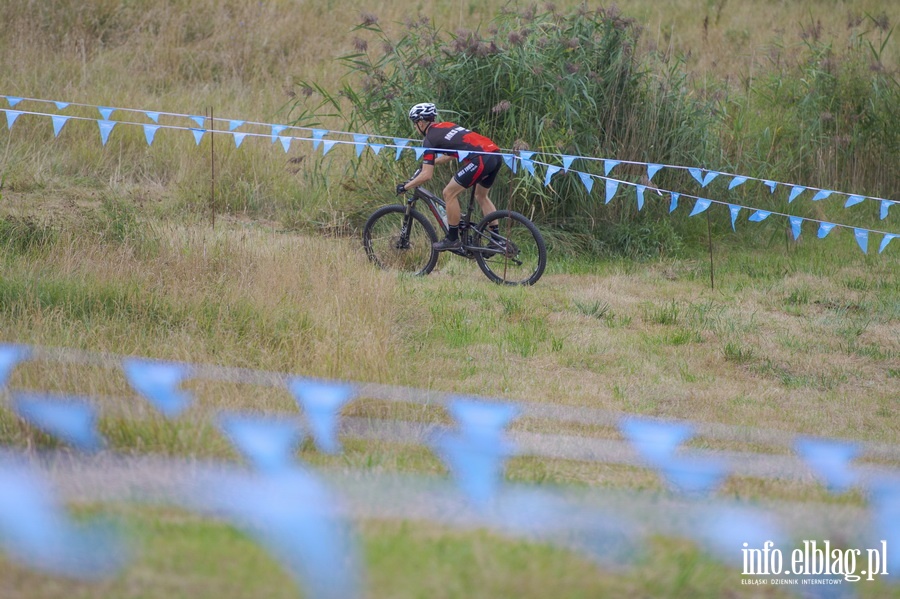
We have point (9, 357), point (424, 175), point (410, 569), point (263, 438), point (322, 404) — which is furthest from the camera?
point (424, 175)

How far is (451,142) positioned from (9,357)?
4.49m

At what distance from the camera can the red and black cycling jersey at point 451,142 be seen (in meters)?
8.59

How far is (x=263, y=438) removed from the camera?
440 centimetres

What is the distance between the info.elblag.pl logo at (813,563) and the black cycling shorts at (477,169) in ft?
17.5

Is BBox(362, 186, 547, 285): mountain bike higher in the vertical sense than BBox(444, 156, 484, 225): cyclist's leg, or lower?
lower

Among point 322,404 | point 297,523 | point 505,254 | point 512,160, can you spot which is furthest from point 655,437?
point 512,160

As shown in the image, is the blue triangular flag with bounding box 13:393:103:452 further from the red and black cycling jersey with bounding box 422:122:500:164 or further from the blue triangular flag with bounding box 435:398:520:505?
the red and black cycling jersey with bounding box 422:122:500:164

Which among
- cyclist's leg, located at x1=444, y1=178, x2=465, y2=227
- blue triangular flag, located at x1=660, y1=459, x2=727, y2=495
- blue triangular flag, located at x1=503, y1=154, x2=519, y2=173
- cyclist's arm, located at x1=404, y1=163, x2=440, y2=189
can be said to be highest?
blue triangular flag, located at x1=503, y1=154, x2=519, y2=173

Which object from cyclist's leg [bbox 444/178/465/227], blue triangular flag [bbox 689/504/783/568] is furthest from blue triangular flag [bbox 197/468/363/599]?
cyclist's leg [bbox 444/178/465/227]

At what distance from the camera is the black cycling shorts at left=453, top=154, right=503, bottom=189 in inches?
338

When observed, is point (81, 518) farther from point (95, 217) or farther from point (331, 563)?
point (95, 217)

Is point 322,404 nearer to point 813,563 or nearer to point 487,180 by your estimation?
point 813,563

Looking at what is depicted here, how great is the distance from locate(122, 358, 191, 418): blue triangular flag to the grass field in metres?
0.10

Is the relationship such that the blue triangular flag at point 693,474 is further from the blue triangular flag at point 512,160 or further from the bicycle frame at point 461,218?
the bicycle frame at point 461,218
